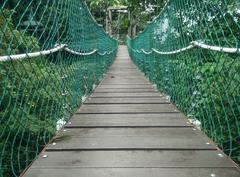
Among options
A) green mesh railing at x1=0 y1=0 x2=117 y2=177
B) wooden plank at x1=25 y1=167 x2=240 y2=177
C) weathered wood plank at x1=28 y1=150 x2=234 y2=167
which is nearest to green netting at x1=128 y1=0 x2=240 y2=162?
weathered wood plank at x1=28 y1=150 x2=234 y2=167

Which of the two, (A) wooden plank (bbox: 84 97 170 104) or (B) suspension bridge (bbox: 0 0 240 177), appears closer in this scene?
(B) suspension bridge (bbox: 0 0 240 177)

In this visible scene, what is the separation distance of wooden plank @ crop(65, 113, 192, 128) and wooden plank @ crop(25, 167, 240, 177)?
2.55 ft

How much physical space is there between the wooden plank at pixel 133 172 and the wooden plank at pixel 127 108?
4.06ft

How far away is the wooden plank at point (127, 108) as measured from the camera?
2742mm

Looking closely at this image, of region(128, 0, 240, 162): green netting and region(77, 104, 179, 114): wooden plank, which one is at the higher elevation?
region(128, 0, 240, 162): green netting

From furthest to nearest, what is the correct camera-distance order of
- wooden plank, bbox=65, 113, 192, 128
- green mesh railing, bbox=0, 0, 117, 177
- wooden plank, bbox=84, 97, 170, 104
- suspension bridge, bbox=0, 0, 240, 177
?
wooden plank, bbox=84, 97, 170, 104, green mesh railing, bbox=0, 0, 117, 177, wooden plank, bbox=65, 113, 192, 128, suspension bridge, bbox=0, 0, 240, 177

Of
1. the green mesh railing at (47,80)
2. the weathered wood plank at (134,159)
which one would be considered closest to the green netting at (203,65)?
the weathered wood plank at (134,159)

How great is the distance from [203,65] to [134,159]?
1.39 meters

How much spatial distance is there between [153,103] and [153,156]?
151cm

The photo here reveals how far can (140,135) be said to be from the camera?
2.00 meters

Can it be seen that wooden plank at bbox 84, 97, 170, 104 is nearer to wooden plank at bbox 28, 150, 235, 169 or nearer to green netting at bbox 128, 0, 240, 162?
green netting at bbox 128, 0, 240, 162

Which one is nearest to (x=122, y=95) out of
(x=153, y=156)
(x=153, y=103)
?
(x=153, y=103)

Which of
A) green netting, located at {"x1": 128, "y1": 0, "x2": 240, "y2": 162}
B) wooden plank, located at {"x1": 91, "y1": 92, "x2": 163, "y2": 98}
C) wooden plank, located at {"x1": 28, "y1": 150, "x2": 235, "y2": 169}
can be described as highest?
green netting, located at {"x1": 128, "y1": 0, "x2": 240, "y2": 162}

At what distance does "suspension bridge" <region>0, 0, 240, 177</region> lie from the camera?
1510 millimetres
